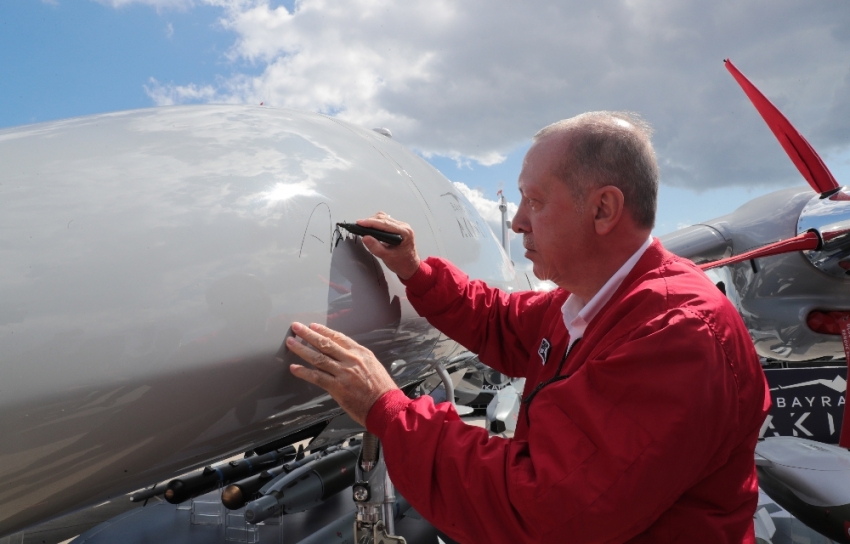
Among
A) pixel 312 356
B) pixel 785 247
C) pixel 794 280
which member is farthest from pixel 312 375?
pixel 794 280

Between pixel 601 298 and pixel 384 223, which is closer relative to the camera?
pixel 601 298

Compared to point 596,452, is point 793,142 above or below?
above

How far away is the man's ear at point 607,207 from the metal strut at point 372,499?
107 cm

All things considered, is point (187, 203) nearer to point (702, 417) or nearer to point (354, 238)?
point (354, 238)

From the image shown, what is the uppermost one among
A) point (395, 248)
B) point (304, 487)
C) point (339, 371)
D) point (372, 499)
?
point (395, 248)

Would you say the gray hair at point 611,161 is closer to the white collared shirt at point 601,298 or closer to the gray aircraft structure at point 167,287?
the white collared shirt at point 601,298

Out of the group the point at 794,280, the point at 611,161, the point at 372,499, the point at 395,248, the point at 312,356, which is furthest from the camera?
the point at 794,280


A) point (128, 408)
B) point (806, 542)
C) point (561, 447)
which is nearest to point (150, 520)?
point (128, 408)

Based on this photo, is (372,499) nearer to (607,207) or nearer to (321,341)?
(321,341)

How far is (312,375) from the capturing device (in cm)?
166

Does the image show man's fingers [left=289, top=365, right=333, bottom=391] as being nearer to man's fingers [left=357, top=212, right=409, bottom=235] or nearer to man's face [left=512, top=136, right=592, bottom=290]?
man's fingers [left=357, top=212, right=409, bottom=235]

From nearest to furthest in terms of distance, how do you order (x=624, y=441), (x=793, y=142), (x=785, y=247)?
(x=624, y=441) < (x=785, y=247) < (x=793, y=142)

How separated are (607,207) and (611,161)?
0.43ft

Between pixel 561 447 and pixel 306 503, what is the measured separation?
318 centimetres
